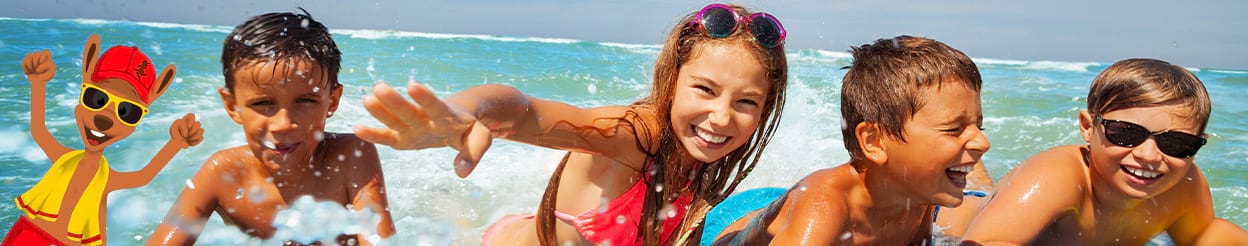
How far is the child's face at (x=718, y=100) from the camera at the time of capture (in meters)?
2.74

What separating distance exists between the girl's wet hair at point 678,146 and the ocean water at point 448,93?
0.27 m

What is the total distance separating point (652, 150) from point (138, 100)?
160cm

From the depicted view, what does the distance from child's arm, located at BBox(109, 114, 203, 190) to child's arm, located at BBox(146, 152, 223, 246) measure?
0.55ft

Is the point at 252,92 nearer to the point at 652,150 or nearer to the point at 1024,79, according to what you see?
the point at 652,150

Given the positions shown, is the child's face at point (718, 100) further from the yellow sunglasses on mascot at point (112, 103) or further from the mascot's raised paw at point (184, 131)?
the yellow sunglasses on mascot at point (112, 103)

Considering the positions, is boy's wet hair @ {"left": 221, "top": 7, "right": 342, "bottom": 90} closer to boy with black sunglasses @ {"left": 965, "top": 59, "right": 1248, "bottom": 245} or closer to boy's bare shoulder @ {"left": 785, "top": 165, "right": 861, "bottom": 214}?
boy's bare shoulder @ {"left": 785, "top": 165, "right": 861, "bottom": 214}

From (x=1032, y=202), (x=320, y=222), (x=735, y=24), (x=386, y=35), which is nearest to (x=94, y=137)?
(x=320, y=222)

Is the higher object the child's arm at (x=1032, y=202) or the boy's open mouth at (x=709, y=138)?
the boy's open mouth at (x=709, y=138)

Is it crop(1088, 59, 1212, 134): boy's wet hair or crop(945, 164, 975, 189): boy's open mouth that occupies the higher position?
crop(1088, 59, 1212, 134): boy's wet hair

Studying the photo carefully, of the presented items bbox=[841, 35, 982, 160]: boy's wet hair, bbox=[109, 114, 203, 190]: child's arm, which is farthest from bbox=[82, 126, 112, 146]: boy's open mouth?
bbox=[841, 35, 982, 160]: boy's wet hair

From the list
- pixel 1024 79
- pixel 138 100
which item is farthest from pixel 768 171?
pixel 1024 79

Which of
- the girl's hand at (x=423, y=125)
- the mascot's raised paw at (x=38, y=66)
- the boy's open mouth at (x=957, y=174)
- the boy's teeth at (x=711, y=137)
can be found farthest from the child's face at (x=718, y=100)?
the mascot's raised paw at (x=38, y=66)

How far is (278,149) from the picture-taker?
9.55ft

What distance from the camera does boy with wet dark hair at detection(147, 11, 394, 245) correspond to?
2.74 meters
